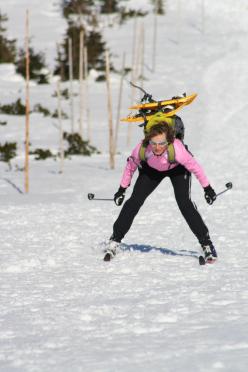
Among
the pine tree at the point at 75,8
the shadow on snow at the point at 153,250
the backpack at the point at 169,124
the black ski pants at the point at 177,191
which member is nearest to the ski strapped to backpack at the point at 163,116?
the backpack at the point at 169,124

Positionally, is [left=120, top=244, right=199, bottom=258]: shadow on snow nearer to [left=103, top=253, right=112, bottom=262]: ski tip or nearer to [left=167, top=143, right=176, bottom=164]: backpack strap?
[left=103, top=253, right=112, bottom=262]: ski tip

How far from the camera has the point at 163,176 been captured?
6.05m

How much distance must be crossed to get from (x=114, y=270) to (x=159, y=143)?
39.9 inches

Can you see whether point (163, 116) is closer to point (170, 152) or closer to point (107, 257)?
point (170, 152)

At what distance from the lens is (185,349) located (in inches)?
143

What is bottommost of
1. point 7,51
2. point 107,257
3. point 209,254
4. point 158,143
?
point 7,51

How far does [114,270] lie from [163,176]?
0.81m

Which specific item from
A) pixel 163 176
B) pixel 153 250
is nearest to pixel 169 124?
pixel 163 176

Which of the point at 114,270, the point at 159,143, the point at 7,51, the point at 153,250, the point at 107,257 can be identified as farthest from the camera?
the point at 7,51

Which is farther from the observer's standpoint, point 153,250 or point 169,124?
point 153,250

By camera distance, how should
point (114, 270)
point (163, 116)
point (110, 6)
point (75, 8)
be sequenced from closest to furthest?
point (163, 116) < point (114, 270) < point (75, 8) < point (110, 6)

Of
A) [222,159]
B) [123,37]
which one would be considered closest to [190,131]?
[222,159]

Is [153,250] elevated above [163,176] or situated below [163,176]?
Result: below

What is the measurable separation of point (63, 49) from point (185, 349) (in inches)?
775
